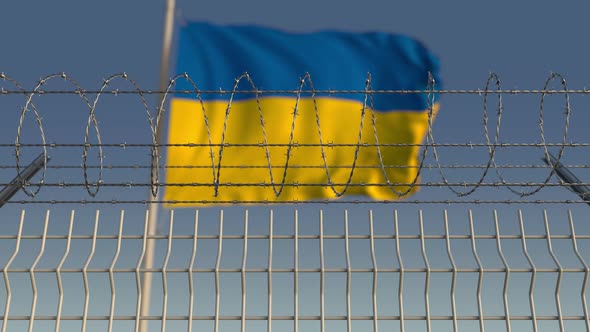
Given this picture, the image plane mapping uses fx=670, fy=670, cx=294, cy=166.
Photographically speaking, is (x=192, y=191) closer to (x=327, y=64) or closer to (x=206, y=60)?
(x=206, y=60)

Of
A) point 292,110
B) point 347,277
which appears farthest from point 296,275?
point 292,110

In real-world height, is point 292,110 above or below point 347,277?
above

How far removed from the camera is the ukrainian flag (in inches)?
446

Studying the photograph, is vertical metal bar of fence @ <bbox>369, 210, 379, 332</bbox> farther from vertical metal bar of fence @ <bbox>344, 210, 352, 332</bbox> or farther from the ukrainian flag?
the ukrainian flag

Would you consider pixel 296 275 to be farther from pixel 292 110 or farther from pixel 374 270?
pixel 292 110

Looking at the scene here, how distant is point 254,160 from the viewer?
11.4 metres

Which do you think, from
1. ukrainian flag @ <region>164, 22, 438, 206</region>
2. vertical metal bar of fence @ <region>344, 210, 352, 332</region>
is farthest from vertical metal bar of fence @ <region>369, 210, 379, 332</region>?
ukrainian flag @ <region>164, 22, 438, 206</region>

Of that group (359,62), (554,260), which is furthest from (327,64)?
(554,260)

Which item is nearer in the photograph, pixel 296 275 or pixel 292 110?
pixel 296 275

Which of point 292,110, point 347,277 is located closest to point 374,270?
point 347,277

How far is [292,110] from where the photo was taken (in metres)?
12.2

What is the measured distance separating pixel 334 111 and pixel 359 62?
4.62 feet

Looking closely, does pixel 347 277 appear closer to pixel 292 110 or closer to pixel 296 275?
pixel 296 275

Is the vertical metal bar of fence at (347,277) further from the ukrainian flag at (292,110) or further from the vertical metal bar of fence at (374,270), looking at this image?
the ukrainian flag at (292,110)
